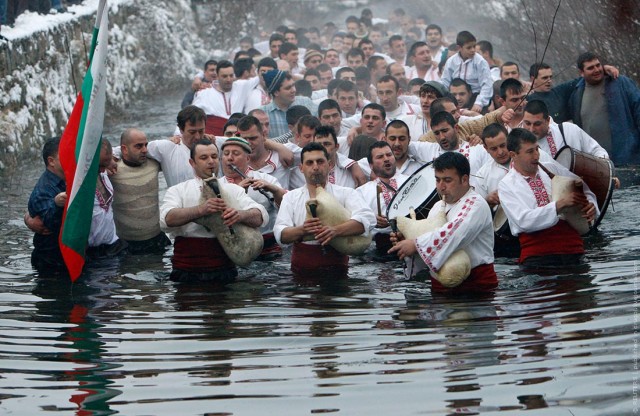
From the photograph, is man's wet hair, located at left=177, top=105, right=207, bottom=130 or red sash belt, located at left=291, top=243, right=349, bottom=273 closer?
red sash belt, located at left=291, top=243, right=349, bottom=273

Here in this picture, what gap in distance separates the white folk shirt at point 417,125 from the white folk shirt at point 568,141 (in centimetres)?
193

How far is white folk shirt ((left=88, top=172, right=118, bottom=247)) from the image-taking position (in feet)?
36.0

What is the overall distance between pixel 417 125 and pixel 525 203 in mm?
3750

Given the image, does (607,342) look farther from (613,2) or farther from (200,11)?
(200,11)

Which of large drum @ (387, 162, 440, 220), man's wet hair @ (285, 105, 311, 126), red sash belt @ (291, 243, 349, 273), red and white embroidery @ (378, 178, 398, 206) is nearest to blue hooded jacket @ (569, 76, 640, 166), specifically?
man's wet hair @ (285, 105, 311, 126)

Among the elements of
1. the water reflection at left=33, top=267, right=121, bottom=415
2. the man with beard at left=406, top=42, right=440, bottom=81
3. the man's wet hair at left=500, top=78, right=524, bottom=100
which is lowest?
the water reflection at left=33, top=267, right=121, bottom=415

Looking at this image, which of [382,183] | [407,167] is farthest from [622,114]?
[382,183]

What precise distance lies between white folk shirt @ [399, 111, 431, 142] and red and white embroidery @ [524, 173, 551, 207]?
342 centimetres

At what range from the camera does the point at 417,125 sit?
13453mm

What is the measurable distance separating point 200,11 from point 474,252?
24840 millimetres

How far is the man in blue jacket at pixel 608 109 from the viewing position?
1362cm

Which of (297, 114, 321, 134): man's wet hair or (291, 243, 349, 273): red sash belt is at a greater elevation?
(297, 114, 321, 134): man's wet hair

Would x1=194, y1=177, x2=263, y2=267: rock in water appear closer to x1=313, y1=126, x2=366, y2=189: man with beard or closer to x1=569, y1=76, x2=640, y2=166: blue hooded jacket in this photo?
x1=313, y1=126, x2=366, y2=189: man with beard

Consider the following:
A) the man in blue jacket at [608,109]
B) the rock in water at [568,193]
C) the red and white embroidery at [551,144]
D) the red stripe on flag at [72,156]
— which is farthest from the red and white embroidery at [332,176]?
the man in blue jacket at [608,109]
